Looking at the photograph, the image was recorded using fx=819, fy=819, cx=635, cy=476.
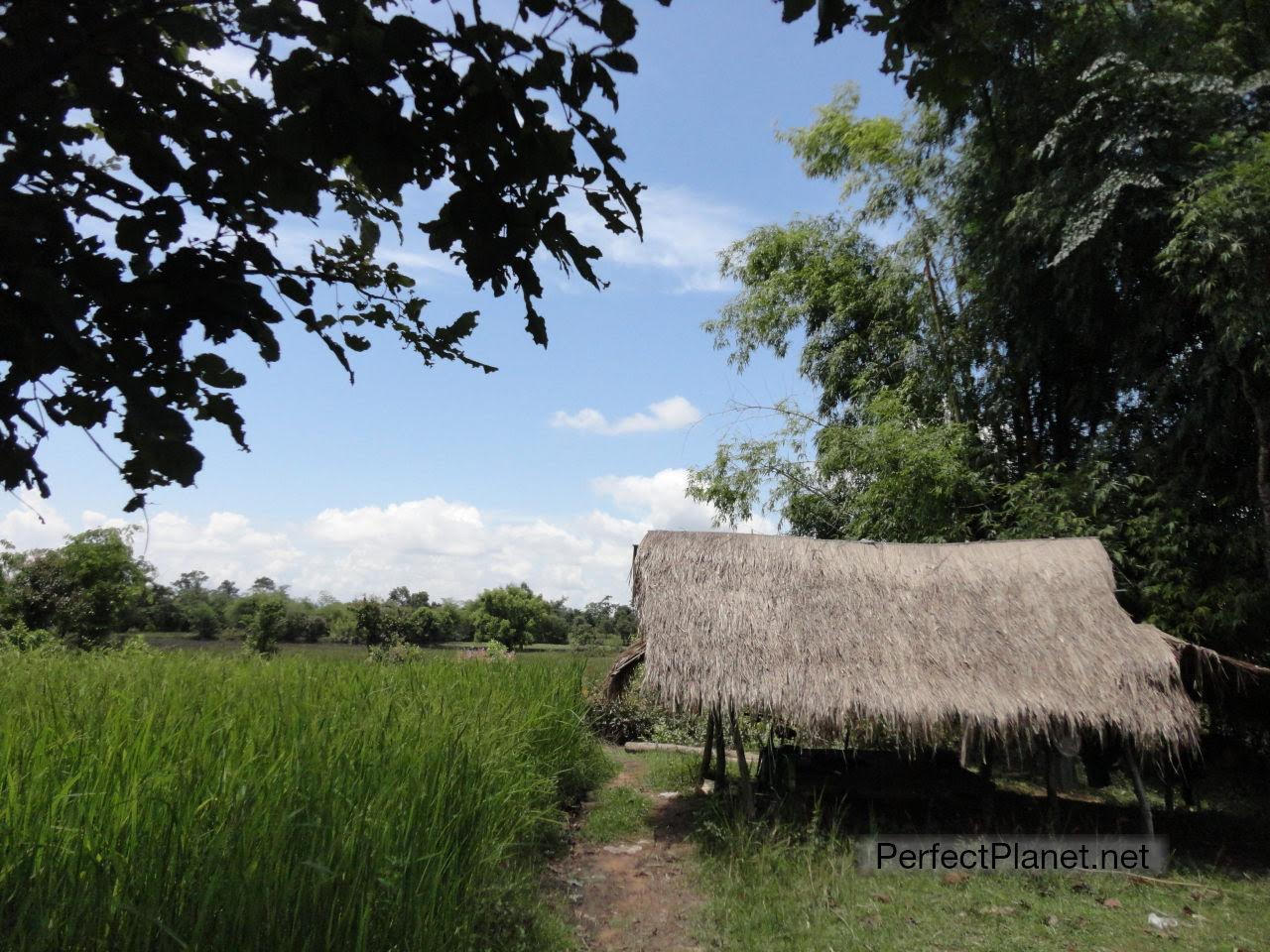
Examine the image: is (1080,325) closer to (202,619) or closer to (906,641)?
(906,641)

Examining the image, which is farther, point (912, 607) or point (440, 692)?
point (912, 607)

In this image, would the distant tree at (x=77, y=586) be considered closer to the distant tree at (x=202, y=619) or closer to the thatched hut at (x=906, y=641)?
the distant tree at (x=202, y=619)

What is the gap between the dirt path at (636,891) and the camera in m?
4.35

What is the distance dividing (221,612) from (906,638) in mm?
25439

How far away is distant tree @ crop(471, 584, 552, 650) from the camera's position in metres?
A: 26.8

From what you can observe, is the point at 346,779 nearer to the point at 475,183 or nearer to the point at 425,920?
the point at 425,920

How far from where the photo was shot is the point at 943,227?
10.1 m

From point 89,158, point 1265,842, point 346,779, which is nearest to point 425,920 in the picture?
point 346,779

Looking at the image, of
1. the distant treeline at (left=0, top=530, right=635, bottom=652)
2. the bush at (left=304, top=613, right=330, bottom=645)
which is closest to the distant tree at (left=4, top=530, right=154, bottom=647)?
the distant treeline at (left=0, top=530, right=635, bottom=652)

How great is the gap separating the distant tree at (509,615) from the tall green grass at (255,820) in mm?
21952

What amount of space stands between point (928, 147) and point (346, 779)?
34.4ft

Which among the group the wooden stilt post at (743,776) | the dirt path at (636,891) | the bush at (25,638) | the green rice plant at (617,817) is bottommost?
the dirt path at (636,891)

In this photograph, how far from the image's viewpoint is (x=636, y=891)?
5.11 meters

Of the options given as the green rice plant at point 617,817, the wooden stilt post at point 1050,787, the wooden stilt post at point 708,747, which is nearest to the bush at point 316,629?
the green rice plant at point 617,817
